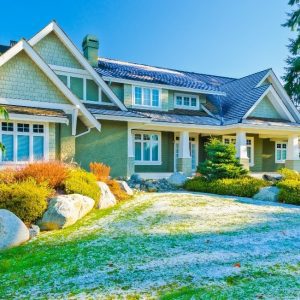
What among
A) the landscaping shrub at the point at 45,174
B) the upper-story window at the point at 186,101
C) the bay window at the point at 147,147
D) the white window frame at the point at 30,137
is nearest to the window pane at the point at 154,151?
the bay window at the point at 147,147

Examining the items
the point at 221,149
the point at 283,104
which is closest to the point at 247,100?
the point at 283,104

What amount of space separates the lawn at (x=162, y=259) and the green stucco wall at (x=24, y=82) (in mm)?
6518

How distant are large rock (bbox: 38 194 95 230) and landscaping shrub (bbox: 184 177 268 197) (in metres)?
7.33

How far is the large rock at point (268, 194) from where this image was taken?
13.0m

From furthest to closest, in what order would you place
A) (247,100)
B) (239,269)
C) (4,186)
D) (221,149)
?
(247,100) < (221,149) < (4,186) < (239,269)

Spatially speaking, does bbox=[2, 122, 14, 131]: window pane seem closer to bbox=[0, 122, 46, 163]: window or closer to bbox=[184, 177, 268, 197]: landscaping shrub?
bbox=[0, 122, 46, 163]: window

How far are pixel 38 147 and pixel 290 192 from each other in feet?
32.4

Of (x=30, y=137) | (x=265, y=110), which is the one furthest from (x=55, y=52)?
(x=265, y=110)

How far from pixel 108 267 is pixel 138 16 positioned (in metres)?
17.2

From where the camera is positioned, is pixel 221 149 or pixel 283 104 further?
pixel 283 104

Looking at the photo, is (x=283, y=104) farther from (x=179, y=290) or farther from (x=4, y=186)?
(x=179, y=290)

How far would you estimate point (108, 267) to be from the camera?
5.58 meters

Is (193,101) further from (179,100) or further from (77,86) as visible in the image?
(77,86)

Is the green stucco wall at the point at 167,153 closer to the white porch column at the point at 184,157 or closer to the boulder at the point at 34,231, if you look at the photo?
the white porch column at the point at 184,157
